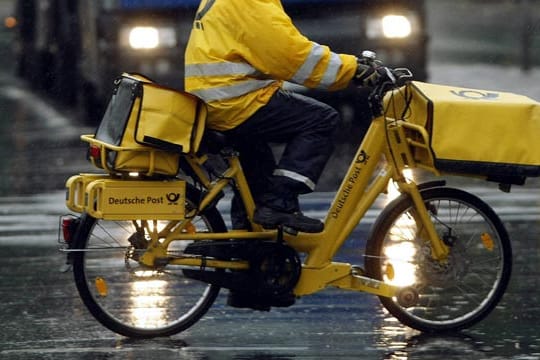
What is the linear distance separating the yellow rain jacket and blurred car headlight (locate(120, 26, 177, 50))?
808 cm

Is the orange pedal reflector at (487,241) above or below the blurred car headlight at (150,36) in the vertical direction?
below

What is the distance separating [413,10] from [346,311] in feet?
25.4

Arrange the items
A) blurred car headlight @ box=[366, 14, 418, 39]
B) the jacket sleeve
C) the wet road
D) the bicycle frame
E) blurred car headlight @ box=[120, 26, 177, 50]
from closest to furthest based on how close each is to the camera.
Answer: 1. the jacket sleeve
2. the wet road
3. the bicycle frame
4. blurred car headlight @ box=[120, 26, 177, 50]
5. blurred car headlight @ box=[366, 14, 418, 39]

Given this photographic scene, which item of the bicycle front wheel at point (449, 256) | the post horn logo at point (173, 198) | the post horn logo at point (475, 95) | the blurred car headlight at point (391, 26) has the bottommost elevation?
the bicycle front wheel at point (449, 256)

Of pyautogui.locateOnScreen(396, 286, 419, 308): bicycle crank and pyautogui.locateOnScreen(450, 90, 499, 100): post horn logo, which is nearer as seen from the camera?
pyautogui.locateOnScreen(450, 90, 499, 100): post horn logo

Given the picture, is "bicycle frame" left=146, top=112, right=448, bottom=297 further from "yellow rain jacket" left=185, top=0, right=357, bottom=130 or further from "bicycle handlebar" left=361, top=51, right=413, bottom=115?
"yellow rain jacket" left=185, top=0, right=357, bottom=130

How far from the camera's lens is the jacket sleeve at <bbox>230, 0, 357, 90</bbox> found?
282 inches

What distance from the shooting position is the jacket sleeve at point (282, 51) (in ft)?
23.5

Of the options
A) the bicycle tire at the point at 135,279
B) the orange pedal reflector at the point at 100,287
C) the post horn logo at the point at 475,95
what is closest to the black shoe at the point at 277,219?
the bicycle tire at the point at 135,279

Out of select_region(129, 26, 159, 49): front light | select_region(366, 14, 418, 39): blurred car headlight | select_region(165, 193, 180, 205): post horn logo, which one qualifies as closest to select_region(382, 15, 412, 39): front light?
select_region(366, 14, 418, 39): blurred car headlight

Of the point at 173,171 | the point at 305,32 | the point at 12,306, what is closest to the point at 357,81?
the point at 173,171

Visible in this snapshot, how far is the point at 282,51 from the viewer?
7.19 meters

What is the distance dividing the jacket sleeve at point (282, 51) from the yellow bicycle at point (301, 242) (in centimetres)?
31

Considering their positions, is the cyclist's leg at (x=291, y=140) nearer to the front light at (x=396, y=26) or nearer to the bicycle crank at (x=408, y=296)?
the bicycle crank at (x=408, y=296)
